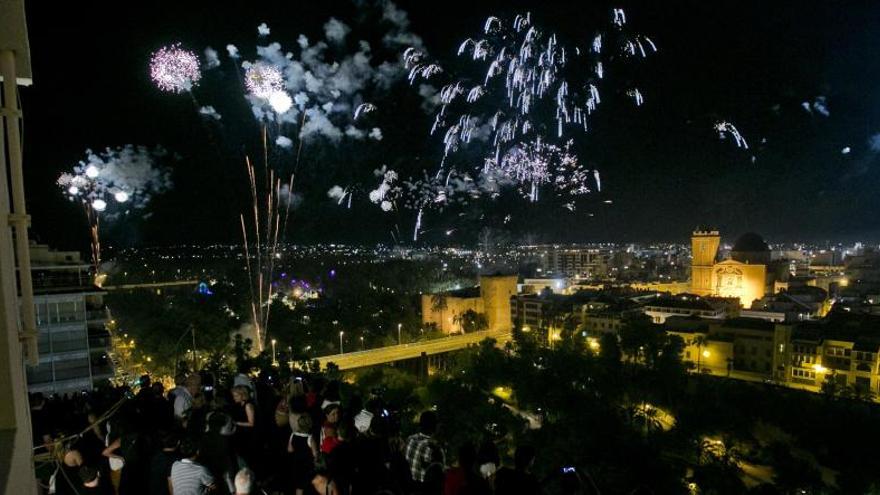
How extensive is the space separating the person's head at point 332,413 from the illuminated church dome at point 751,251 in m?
41.3

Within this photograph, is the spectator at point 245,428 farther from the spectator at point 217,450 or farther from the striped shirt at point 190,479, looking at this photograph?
the striped shirt at point 190,479

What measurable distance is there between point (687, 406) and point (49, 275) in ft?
64.5

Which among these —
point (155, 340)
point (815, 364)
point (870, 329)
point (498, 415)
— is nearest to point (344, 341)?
point (155, 340)

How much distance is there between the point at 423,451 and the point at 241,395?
189 centimetres

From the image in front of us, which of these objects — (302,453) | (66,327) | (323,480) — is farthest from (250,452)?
(66,327)

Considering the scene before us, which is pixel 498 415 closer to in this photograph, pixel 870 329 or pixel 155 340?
pixel 155 340

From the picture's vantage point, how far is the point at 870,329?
19953 mm

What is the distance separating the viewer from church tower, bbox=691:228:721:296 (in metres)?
38.6

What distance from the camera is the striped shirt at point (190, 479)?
2.90m

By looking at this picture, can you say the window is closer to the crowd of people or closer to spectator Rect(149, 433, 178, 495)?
the crowd of people

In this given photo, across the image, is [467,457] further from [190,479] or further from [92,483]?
[92,483]

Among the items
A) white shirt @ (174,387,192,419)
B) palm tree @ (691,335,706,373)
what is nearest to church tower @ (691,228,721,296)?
palm tree @ (691,335,706,373)

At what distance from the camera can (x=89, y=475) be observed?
3039 mm

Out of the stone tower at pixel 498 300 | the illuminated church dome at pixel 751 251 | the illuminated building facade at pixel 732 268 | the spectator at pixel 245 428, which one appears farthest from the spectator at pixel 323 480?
the illuminated church dome at pixel 751 251
